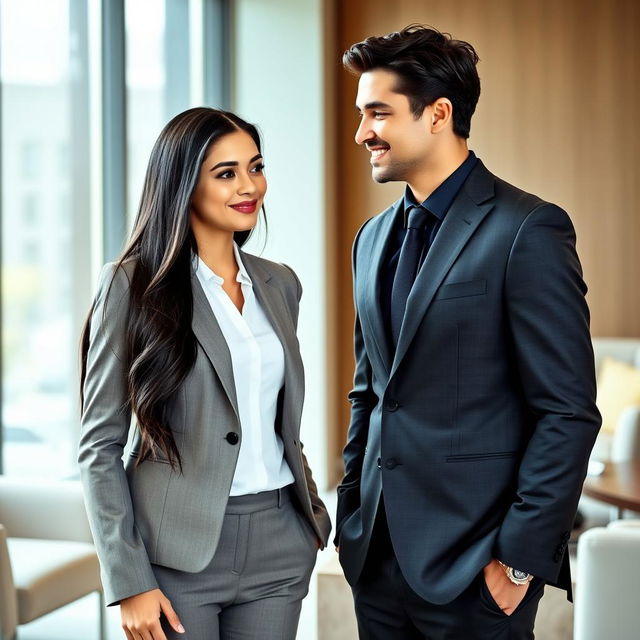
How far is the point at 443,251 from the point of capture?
1.61m

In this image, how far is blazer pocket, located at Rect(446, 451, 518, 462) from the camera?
5.23ft

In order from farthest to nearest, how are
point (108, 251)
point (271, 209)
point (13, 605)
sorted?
point (271, 209) < point (108, 251) < point (13, 605)

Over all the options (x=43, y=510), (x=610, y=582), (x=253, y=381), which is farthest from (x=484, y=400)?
(x=43, y=510)

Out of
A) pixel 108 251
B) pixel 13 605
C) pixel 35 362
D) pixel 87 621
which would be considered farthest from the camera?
pixel 35 362

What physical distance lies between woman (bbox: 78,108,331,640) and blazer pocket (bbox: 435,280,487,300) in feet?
1.18

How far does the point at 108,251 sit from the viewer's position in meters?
4.30

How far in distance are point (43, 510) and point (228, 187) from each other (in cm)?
190

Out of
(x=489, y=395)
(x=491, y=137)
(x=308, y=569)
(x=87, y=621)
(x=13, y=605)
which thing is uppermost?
(x=491, y=137)

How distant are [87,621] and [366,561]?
85.7 inches

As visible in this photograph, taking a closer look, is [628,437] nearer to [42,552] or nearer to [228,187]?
[42,552]

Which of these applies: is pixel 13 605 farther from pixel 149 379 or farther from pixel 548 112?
pixel 548 112

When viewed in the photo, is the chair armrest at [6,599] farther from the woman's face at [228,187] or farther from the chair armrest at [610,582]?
the chair armrest at [610,582]

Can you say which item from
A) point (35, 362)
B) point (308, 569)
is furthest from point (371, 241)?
point (35, 362)

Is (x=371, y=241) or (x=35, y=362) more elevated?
(x=371, y=241)
